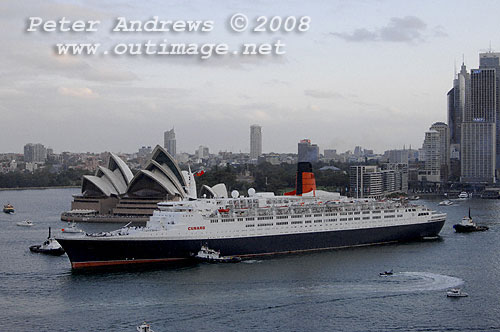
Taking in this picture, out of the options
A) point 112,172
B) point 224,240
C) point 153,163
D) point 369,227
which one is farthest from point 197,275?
point 112,172

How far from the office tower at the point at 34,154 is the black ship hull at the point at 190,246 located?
128306 mm

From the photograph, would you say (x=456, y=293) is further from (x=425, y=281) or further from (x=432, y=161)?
(x=432, y=161)

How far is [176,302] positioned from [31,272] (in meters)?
5.89

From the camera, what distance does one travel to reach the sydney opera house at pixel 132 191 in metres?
37.8

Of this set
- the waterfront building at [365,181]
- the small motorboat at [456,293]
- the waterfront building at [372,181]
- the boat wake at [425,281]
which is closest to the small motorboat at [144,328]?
the boat wake at [425,281]

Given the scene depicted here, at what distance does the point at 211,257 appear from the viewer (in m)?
20.8

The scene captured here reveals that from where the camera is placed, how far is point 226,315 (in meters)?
14.9

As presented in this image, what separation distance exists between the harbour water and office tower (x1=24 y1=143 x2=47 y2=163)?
12717 cm

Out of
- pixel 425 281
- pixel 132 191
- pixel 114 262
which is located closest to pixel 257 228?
pixel 114 262

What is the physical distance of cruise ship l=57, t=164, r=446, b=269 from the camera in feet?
66.8

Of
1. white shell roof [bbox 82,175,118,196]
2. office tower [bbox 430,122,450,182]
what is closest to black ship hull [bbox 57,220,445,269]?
white shell roof [bbox 82,175,118,196]

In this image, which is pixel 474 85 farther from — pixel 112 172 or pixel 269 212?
pixel 269 212

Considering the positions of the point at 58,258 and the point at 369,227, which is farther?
the point at 369,227

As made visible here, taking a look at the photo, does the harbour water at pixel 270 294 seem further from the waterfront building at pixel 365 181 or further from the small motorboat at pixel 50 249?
the waterfront building at pixel 365 181
